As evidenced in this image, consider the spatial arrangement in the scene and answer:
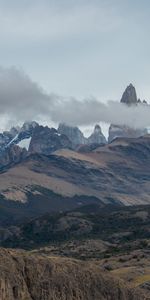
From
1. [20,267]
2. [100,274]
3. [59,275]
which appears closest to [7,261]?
[20,267]

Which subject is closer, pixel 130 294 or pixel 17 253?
pixel 17 253

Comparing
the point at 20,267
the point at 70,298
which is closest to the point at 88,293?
the point at 70,298

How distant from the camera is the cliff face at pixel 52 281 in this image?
14212 cm

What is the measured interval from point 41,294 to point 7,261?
909 cm

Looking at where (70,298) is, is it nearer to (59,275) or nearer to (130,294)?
(59,275)

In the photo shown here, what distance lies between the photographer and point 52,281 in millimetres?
149750

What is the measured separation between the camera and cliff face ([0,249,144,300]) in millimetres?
142125

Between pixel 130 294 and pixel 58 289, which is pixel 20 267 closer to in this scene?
pixel 58 289

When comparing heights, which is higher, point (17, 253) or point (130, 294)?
point (17, 253)

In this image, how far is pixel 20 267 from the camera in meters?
146

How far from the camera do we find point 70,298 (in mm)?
151750

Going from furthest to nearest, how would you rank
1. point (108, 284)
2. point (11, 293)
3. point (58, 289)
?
1. point (108, 284)
2. point (58, 289)
3. point (11, 293)

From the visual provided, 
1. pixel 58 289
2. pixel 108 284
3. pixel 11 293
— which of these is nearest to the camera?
pixel 11 293

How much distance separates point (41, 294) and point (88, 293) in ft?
41.4
